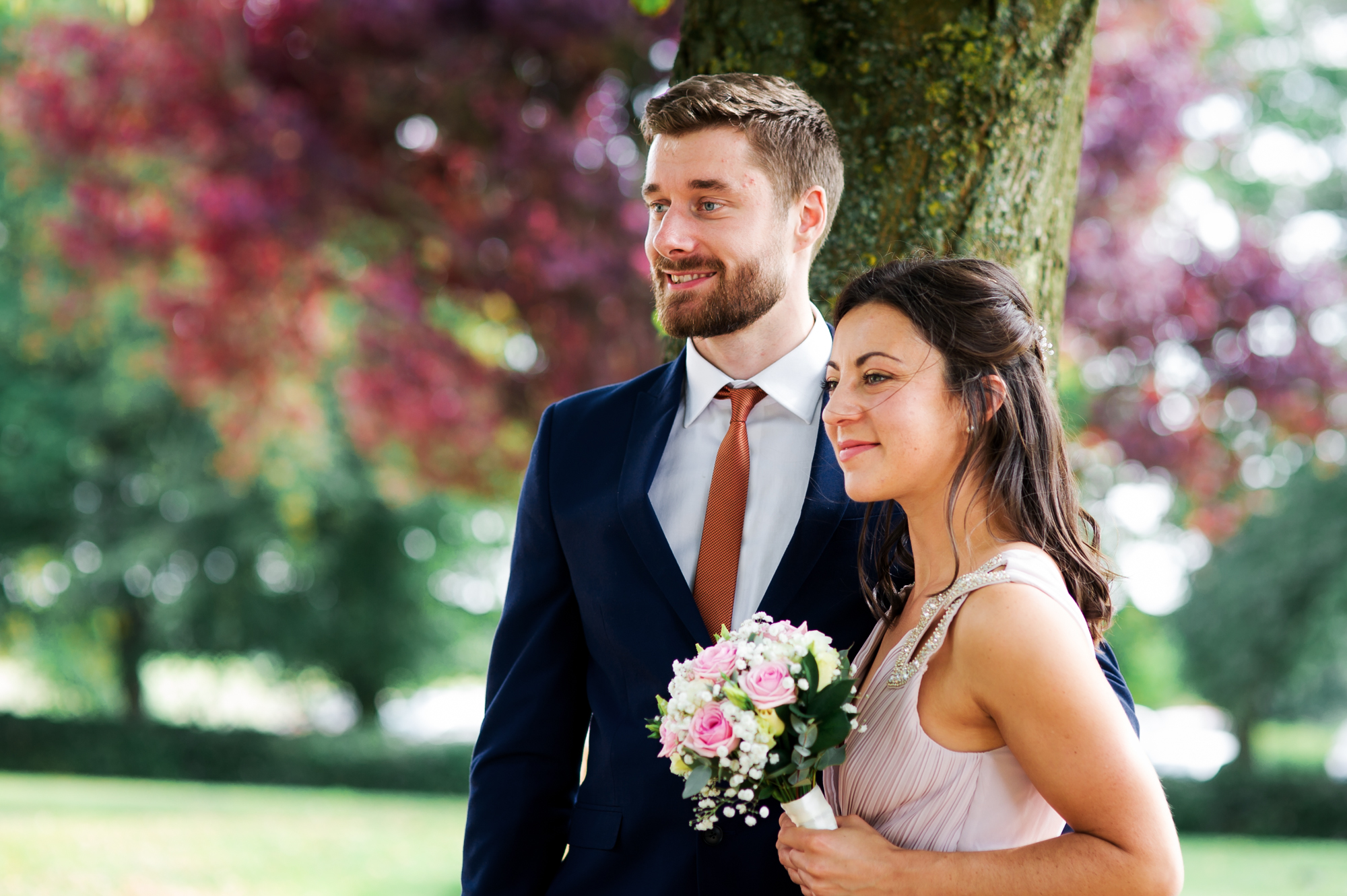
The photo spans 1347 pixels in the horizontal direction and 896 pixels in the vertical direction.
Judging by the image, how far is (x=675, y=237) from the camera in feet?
8.32

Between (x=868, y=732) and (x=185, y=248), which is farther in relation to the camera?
(x=185, y=248)

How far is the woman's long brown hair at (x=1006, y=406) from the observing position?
2189mm

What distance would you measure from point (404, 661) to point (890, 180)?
18497 mm

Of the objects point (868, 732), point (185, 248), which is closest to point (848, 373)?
point (868, 732)

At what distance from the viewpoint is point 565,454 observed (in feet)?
8.74

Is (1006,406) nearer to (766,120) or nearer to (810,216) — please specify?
(810,216)

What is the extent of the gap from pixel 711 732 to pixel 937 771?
411mm

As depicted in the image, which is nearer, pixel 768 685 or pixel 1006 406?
pixel 768 685

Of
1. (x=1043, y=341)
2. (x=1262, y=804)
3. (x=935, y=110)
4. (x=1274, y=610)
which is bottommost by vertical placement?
(x=1262, y=804)

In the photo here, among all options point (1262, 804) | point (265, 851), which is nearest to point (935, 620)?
point (265, 851)

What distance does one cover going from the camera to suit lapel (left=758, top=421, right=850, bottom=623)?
2.37m

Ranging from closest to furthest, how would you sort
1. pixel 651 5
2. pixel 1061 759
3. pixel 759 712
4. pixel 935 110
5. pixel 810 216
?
pixel 1061 759 < pixel 759 712 < pixel 810 216 < pixel 935 110 < pixel 651 5

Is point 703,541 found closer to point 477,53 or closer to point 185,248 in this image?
point 477,53

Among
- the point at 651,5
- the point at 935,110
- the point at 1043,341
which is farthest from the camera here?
the point at 651,5
